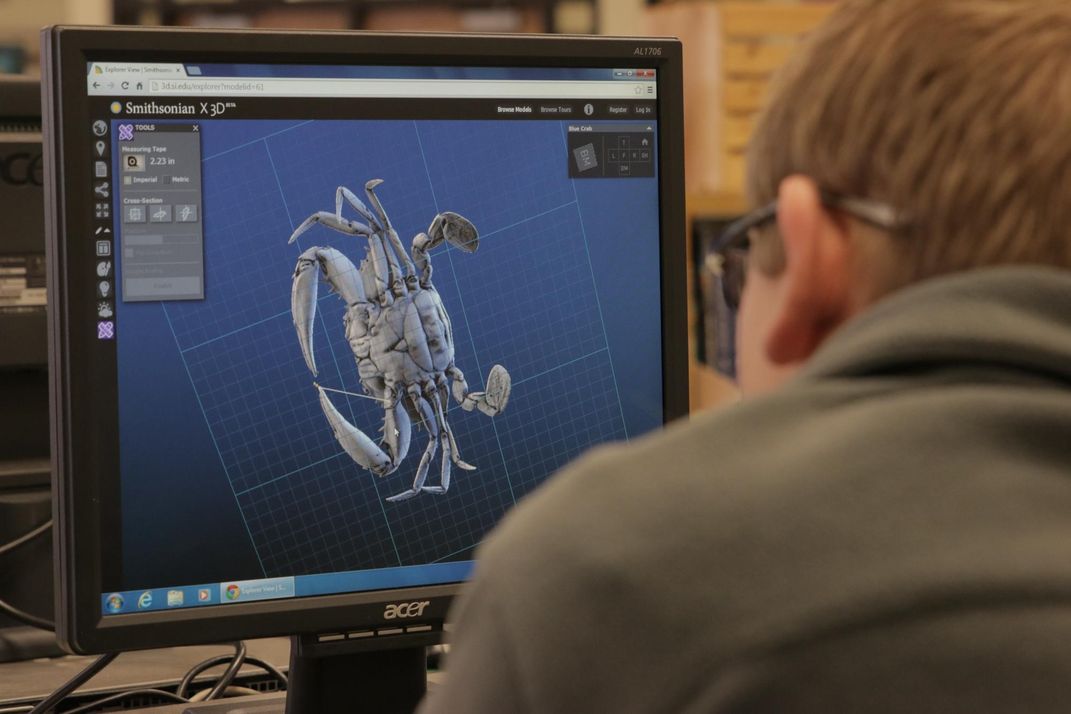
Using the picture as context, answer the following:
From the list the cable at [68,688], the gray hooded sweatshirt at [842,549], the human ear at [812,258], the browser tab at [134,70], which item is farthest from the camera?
the cable at [68,688]

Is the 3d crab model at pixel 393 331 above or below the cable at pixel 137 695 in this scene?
above

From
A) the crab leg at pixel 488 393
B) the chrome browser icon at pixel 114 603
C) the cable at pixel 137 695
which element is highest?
the crab leg at pixel 488 393

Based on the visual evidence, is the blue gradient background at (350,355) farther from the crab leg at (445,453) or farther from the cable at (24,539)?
the cable at (24,539)

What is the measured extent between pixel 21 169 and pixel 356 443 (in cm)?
49

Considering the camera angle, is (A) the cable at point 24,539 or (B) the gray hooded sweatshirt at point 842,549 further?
(A) the cable at point 24,539

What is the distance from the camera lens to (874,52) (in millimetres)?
548

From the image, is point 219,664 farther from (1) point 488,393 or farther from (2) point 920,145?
(2) point 920,145

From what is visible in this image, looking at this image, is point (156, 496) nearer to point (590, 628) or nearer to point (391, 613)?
point (391, 613)

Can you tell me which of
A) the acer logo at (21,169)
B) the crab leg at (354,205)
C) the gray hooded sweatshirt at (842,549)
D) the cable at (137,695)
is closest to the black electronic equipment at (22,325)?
the acer logo at (21,169)

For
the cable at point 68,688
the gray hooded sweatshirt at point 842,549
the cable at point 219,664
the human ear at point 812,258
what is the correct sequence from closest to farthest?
the gray hooded sweatshirt at point 842,549
the human ear at point 812,258
the cable at point 68,688
the cable at point 219,664

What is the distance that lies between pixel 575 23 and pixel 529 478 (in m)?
3.41

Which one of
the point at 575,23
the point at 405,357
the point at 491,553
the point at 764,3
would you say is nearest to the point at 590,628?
the point at 491,553

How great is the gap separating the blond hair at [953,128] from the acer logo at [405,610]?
1.76 feet

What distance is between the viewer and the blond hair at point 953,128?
511mm
